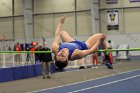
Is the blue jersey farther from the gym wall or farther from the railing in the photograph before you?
the gym wall

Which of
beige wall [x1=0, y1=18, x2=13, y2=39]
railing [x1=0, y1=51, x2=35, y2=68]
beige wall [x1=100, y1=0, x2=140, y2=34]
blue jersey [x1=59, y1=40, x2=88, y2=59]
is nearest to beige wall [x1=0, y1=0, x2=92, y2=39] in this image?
beige wall [x1=0, y1=18, x2=13, y2=39]

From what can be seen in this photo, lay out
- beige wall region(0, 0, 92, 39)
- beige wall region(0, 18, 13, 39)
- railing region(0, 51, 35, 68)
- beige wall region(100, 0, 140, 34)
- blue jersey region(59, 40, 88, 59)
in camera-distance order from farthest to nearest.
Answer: beige wall region(0, 18, 13, 39)
beige wall region(0, 0, 92, 39)
beige wall region(100, 0, 140, 34)
railing region(0, 51, 35, 68)
blue jersey region(59, 40, 88, 59)

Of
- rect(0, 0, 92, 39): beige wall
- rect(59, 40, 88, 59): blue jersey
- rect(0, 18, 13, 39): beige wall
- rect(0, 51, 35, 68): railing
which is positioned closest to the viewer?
rect(59, 40, 88, 59): blue jersey

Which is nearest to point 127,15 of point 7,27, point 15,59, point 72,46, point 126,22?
point 126,22

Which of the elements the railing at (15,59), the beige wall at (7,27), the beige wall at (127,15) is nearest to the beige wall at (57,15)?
the beige wall at (7,27)

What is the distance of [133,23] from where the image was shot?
25.1 m

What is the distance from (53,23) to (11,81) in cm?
1348

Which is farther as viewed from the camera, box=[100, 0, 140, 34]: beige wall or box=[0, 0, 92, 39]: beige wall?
box=[0, 0, 92, 39]: beige wall

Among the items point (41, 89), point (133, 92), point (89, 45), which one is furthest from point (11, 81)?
point (89, 45)

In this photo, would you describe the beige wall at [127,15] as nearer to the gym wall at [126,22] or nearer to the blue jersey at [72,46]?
the gym wall at [126,22]

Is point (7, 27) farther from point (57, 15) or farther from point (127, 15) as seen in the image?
point (127, 15)

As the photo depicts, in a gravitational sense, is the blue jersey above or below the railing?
above

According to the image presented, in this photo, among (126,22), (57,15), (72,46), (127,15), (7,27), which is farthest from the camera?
(7,27)

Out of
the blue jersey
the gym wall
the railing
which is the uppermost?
the gym wall
